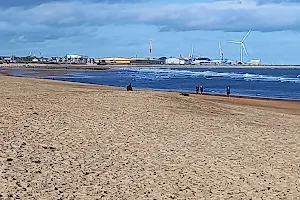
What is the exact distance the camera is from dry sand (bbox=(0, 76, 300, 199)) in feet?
27.5

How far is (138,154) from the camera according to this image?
35.3 ft

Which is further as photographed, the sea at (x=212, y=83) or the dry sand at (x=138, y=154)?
the sea at (x=212, y=83)

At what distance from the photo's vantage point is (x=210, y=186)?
888 cm

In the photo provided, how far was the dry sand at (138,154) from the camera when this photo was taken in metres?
8.38

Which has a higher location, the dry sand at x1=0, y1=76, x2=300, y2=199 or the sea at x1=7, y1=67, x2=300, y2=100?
the dry sand at x1=0, y1=76, x2=300, y2=199

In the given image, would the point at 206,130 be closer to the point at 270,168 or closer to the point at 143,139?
the point at 143,139

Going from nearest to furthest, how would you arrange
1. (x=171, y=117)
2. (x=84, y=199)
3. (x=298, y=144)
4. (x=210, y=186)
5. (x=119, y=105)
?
(x=84, y=199), (x=210, y=186), (x=298, y=144), (x=171, y=117), (x=119, y=105)

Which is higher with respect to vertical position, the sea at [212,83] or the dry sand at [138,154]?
the dry sand at [138,154]

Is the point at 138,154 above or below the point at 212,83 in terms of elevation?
above

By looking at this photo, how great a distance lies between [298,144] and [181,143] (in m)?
3.38

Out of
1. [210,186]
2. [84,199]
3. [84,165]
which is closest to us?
[84,199]

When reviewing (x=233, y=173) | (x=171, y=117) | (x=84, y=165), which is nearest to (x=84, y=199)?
(x=84, y=165)

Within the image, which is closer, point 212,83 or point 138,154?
point 138,154

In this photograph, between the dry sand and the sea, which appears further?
the sea
